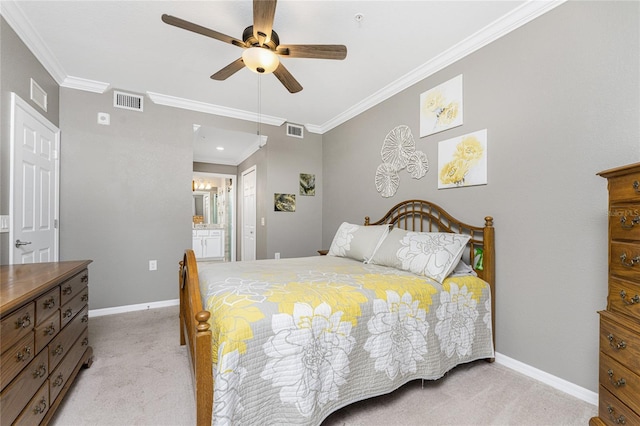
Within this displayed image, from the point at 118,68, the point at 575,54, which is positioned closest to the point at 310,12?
the point at 575,54

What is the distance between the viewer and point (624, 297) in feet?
3.95

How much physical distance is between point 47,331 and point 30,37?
2411mm

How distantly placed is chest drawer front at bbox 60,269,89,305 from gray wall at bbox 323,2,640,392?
2.90m

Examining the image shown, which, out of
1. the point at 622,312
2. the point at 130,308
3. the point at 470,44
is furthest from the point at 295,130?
the point at 622,312

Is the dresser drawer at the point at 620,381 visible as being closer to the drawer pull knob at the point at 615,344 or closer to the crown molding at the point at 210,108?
the drawer pull knob at the point at 615,344

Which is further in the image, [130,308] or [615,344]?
[130,308]

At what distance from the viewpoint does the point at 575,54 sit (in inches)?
69.4

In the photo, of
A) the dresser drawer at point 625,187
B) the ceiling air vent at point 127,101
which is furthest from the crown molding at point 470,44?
the ceiling air vent at point 127,101

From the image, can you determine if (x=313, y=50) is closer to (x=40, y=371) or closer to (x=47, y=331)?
(x=47, y=331)

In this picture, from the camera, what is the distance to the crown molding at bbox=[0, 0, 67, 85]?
6.45 feet

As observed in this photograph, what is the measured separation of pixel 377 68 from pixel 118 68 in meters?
2.64

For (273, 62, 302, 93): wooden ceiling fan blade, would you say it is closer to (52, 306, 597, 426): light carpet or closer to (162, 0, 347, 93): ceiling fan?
(162, 0, 347, 93): ceiling fan

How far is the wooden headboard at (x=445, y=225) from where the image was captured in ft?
7.06

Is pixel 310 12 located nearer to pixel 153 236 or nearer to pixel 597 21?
pixel 597 21
